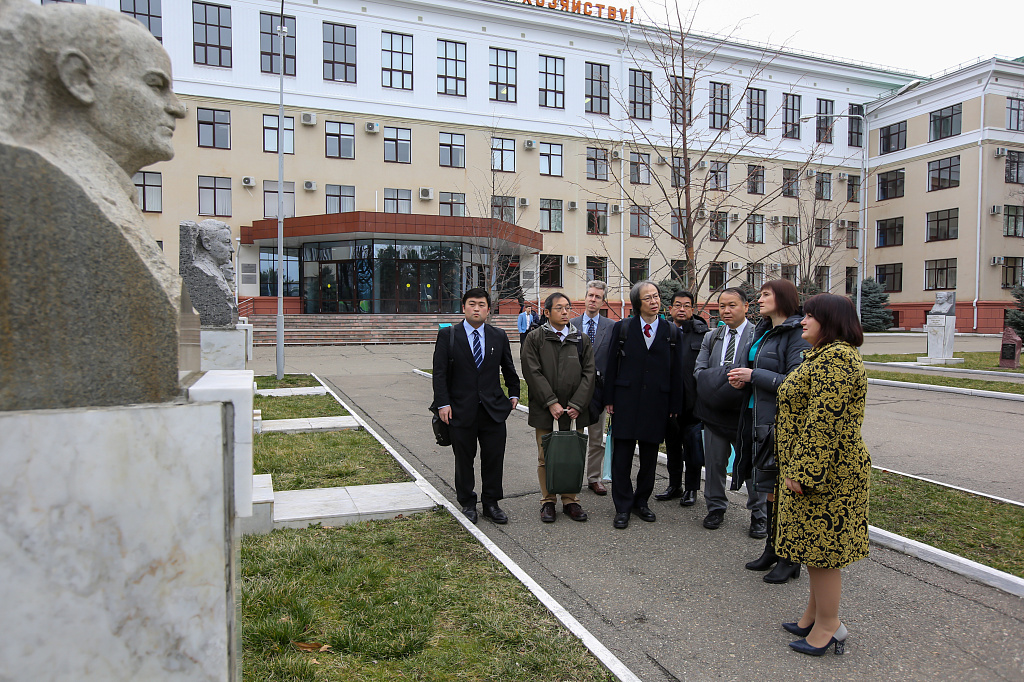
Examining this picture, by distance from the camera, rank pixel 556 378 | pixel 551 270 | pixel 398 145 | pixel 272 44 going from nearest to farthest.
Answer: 1. pixel 556 378
2. pixel 272 44
3. pixel 398 145
4. pixel 551 270

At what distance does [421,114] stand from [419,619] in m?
33.6

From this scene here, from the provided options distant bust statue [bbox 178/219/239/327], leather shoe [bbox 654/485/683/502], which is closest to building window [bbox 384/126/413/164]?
distant bust statue [bbox 178/219/239/327]

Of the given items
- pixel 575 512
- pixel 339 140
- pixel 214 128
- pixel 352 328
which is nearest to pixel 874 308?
pixel 352 328

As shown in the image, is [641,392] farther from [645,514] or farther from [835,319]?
[835,319]

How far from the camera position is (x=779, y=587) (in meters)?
4.15

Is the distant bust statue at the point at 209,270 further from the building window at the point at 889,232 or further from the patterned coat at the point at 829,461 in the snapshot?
the building window at the point at 889,232

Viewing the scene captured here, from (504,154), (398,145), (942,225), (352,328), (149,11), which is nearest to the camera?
(352,328)

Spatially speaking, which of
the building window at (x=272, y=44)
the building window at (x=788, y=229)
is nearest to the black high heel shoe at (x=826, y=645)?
the building window at (x=788, y=229)

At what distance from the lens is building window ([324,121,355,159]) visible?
32250 millimetres

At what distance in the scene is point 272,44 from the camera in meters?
31.1

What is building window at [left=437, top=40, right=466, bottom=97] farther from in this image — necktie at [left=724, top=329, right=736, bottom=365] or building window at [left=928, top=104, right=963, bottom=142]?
necktie at [left=724, top=329, right=736, bottom=365]

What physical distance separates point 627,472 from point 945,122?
44783 mm

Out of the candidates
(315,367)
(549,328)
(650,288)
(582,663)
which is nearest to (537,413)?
(549,328)

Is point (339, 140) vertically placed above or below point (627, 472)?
above
